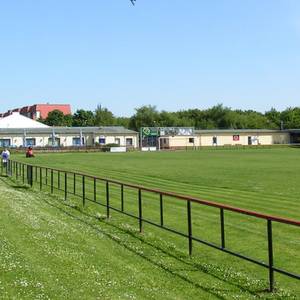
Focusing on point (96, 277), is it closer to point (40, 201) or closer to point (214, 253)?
point (214, 253)

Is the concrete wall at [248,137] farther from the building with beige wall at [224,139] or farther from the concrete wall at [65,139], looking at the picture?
the concrete wall at [65,139]

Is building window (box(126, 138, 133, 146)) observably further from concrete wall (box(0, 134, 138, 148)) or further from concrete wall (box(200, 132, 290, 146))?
concrete wall (box(200, 132, 290, 146))

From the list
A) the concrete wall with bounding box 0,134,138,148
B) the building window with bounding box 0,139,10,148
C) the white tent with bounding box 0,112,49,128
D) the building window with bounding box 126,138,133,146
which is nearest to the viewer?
the building window with bounding box 0,139,10,148

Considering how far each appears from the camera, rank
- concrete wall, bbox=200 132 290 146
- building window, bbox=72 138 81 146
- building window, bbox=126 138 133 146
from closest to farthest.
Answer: building window, bbox=72 138 81 146 → building window, bbox=126 138 133 146 → concrete wall, bbox=200 132 290 146

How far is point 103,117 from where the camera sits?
163 m

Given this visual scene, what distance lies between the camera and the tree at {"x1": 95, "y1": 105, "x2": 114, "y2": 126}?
16200 cm

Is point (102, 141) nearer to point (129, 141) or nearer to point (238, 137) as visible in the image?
point (129, 141)

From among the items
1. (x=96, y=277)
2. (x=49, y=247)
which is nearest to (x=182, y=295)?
(x=96, y=277)

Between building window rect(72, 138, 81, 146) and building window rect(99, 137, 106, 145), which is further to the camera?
building window rect(99, 137, 106, 145)

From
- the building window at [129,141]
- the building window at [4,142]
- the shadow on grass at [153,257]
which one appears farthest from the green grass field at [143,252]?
the building window at [129,141]

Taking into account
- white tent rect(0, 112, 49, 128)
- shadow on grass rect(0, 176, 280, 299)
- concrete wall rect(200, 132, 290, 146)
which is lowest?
shadow on grass rect(0, 176, 280, 299)

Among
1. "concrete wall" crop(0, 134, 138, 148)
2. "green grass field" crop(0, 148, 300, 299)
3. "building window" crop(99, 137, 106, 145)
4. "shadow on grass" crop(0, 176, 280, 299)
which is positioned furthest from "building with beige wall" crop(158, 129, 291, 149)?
"shadow on grass" crop(0, 176, 280, 299)

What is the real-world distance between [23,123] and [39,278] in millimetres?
129651

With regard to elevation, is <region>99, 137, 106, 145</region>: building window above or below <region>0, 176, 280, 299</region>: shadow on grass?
above
